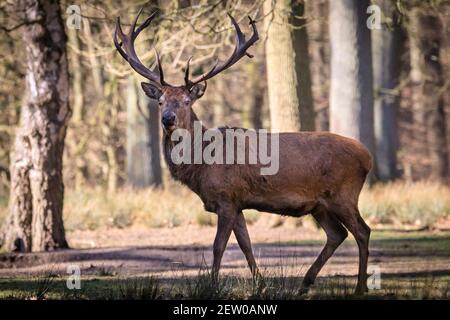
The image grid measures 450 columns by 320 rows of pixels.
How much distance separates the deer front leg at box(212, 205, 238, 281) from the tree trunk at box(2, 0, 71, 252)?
4.14 meters

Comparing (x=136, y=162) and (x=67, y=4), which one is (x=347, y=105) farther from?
(x=136, y=162)

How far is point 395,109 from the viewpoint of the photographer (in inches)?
1067

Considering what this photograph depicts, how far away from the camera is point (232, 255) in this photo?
1317cm

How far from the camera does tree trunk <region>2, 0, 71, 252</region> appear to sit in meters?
13.2

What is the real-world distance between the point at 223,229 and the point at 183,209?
7.83 meters

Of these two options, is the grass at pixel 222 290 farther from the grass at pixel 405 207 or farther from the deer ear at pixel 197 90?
the grass at pixel 405 207

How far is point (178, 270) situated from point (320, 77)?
23492mm

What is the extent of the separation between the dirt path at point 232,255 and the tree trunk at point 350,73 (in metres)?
2.55

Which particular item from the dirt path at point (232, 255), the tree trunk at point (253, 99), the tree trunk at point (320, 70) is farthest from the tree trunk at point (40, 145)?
the tree trunk at point (320, 70)

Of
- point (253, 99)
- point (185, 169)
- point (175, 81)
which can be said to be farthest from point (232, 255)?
point (253, 99)

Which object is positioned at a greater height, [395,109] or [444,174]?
[395,109]

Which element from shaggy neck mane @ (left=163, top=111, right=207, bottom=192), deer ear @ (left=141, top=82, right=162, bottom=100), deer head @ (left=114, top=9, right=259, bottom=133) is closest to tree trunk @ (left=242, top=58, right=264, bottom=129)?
deer head @ (left=114, top=9, right=259, bottom=133)

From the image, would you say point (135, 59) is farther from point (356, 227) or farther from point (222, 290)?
point (222, 290)
